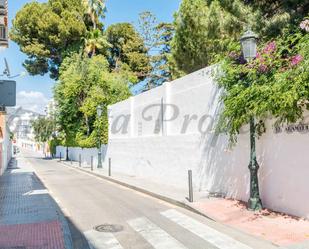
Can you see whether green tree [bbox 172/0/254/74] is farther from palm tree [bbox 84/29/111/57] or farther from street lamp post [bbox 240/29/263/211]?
palm tree [bbox 84/29/111/57]

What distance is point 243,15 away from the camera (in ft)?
53.2

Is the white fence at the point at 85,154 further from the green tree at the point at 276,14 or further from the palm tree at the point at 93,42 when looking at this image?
the green tree at the point at 276,14

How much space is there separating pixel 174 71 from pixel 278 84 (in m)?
19.6

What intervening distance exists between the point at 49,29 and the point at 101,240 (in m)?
40.2

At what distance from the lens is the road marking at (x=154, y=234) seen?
7172mm

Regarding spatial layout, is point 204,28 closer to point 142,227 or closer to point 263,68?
point 263,68

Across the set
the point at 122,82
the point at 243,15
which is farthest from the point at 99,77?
the point at 243,15

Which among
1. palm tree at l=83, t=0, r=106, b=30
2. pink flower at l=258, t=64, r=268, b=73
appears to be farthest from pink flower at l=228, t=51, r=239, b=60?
palm tree at l=83, t=0, r=106, b=30

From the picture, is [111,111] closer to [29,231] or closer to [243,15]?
[243,15]

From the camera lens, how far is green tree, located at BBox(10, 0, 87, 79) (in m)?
43.3

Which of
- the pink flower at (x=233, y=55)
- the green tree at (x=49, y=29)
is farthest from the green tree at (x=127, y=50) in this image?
the pink flower at (x=233, y=55)

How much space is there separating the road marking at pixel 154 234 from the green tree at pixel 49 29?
3741 centimetres

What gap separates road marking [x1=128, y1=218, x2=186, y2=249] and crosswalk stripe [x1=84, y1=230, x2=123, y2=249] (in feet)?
2.17

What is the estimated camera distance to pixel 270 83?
29.1 ft
